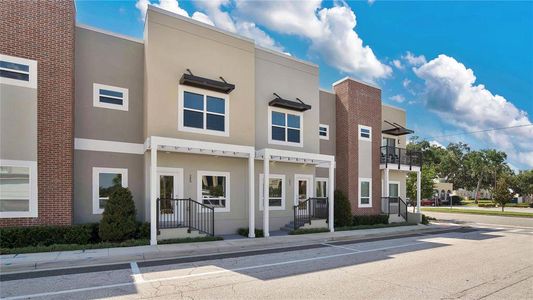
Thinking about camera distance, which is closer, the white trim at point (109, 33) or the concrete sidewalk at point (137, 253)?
the concrete sidewalk at point (137, 253)

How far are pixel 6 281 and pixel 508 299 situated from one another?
10231 millimetres

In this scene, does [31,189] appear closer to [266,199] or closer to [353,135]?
[266,199]

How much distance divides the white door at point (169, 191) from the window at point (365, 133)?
11482 mm

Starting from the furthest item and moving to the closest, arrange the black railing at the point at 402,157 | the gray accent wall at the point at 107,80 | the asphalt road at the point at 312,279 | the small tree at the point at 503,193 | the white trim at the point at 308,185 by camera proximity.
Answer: the small tree at the point at 503,193 < the black railing at the point at 402,157 < the white trim at the point at 308,185 < the gray accent wall at the point at 107,80 < the asphalt road at the point at 312,279

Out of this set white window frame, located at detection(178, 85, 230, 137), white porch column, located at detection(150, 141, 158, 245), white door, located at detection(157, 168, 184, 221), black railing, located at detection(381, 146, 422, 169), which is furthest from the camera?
black railing, located at detection(381, 146, 422, 169)

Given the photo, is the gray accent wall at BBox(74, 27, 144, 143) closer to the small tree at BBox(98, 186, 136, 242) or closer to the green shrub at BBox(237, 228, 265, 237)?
the small tree at BBox(98, 186, 136, 242)

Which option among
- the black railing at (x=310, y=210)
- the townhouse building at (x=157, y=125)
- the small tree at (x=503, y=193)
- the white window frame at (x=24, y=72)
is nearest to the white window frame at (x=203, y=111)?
the townhouse building at (x=157, y=125)

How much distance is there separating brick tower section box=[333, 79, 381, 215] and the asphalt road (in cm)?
830

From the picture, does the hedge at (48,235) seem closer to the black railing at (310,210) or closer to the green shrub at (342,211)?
the black railing at (310,210)

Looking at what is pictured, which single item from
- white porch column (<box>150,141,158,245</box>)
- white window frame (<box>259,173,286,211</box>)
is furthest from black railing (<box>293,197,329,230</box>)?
white porch column (<box>150,141,158,245</box>)

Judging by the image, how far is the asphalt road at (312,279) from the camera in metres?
6.16

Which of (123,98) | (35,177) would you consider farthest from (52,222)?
(123,98)

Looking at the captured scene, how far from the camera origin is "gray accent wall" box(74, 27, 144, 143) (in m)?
12.0

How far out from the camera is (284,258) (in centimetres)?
941
